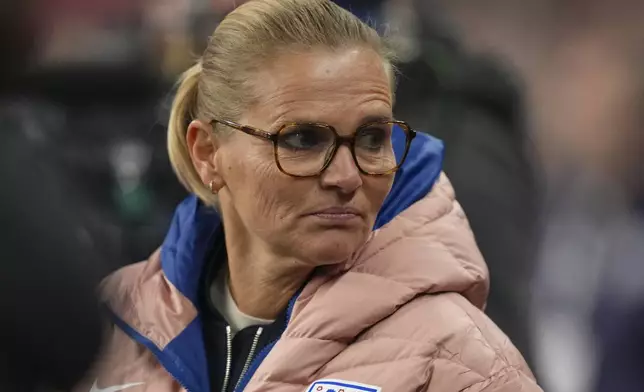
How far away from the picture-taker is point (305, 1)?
1252 mm

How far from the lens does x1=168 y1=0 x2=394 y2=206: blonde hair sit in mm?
1227

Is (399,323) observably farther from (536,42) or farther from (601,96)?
(536,42)

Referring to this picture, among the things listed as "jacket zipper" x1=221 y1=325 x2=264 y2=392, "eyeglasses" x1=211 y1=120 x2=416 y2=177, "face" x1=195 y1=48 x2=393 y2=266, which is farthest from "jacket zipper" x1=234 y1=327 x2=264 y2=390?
"eyeglasses" x1=211 y1=120 x2=416 y2=177

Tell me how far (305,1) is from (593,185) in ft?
4.74

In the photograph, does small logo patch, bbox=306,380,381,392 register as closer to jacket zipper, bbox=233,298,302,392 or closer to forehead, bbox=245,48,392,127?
jacket zipper, bbox=233,298,302,392

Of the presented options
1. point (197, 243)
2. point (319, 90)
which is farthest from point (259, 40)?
point (197, 243)

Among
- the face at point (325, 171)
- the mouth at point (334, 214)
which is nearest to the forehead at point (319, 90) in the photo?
the face at point (325, 171)

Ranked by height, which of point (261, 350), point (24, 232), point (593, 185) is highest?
point (24, 232)

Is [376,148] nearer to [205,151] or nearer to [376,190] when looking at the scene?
[376,190]

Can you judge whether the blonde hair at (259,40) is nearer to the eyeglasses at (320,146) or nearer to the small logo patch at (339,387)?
the eyeglasses at (320,146)

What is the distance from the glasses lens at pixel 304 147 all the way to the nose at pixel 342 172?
0.01 m

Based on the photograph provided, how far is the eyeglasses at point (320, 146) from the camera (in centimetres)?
120

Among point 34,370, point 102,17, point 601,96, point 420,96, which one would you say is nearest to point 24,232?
point 34,370

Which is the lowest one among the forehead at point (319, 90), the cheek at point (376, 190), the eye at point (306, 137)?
the cheek at point (376, 190)
